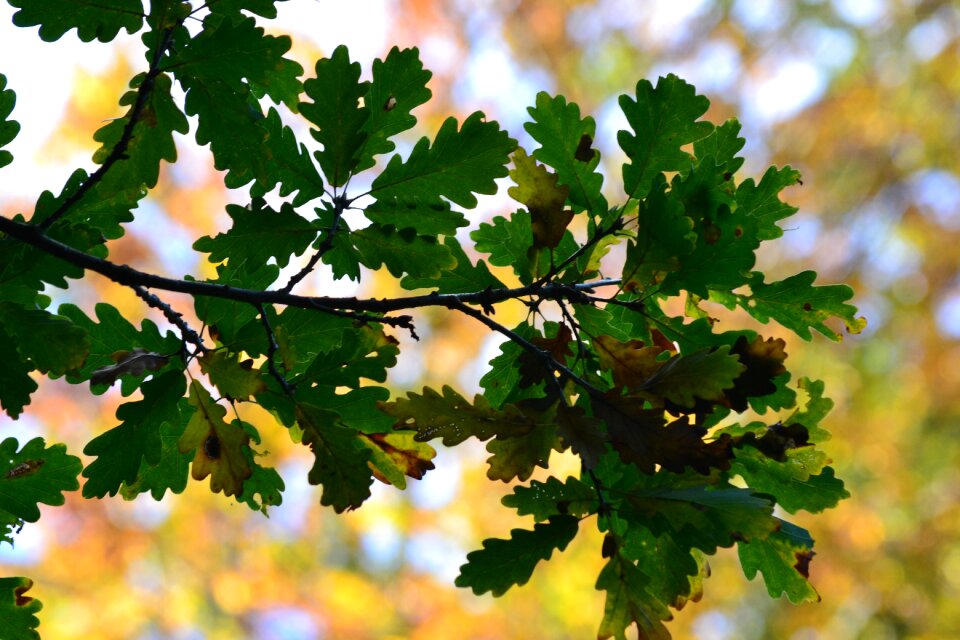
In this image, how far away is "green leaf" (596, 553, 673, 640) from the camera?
89cm

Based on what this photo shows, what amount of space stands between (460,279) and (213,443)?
35cm

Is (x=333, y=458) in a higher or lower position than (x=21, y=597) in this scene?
higher

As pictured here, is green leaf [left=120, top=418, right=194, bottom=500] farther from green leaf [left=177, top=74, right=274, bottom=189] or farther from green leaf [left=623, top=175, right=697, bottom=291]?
green leaf [left=623, top=175, right=697, bottom=291]

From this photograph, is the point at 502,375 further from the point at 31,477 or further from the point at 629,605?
the point at 31,477

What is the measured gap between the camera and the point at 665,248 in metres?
0.94

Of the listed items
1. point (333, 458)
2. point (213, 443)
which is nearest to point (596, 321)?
point (333, 458)

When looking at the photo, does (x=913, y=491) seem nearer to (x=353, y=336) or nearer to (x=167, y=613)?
(x=167, y=613)

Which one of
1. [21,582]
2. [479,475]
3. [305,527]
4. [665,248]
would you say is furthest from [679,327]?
[305,527]

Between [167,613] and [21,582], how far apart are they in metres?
6.64

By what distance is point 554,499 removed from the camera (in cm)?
96

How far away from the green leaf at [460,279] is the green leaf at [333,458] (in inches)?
9.5

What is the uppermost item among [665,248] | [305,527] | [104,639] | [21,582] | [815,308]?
[305,527]

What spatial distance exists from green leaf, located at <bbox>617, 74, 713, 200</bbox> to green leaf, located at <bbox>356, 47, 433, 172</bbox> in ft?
0.83

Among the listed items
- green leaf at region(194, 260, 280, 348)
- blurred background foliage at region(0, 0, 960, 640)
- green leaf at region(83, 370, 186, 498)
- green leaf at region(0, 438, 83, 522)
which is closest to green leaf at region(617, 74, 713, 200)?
green leaf at region(194, 260, 280, 348)
